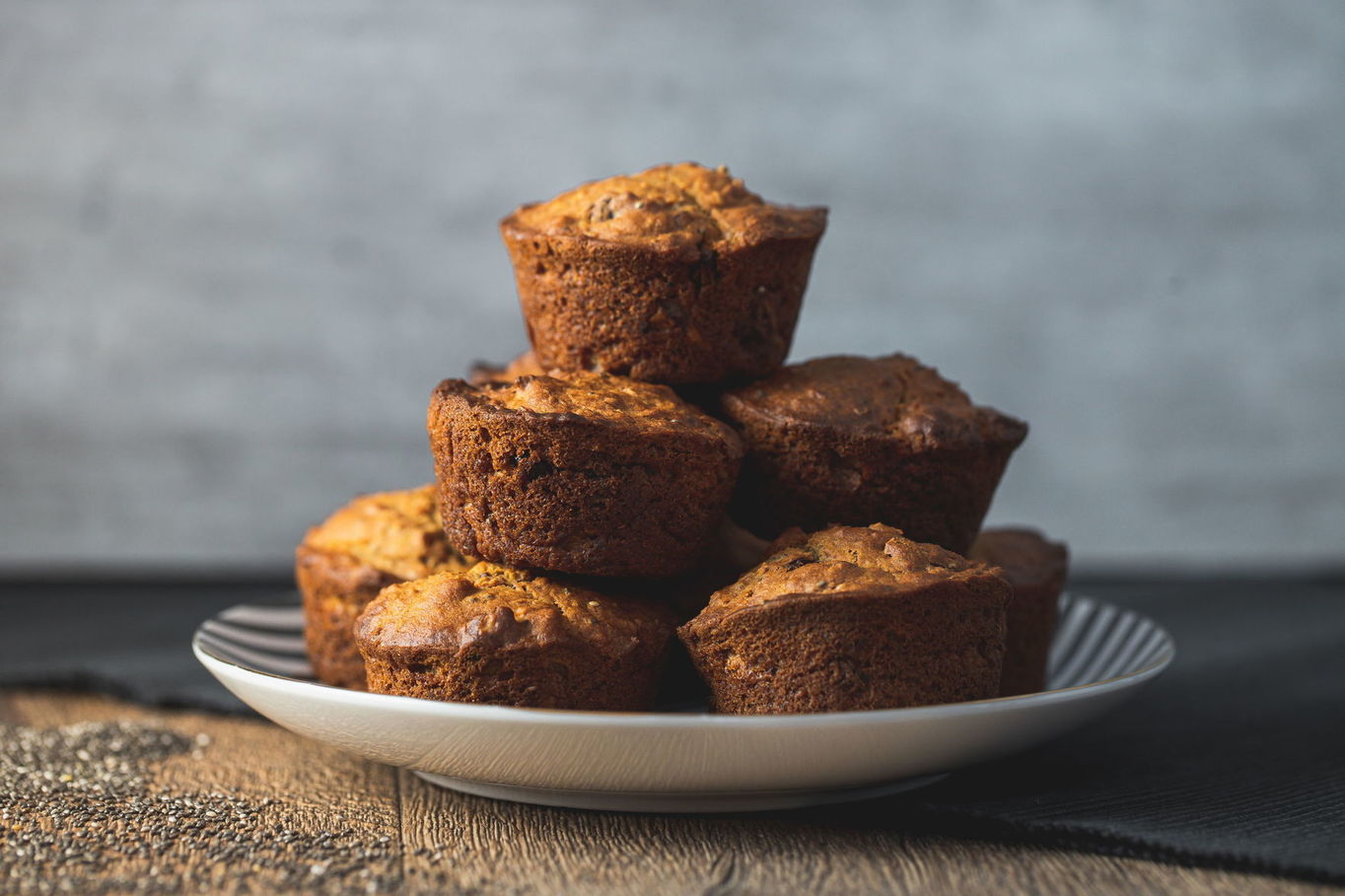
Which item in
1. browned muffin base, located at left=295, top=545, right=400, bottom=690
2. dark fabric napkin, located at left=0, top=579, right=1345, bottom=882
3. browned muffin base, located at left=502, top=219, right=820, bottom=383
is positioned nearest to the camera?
dark fabric napkin, located at left=0, top=579, right=1345, bottom=882

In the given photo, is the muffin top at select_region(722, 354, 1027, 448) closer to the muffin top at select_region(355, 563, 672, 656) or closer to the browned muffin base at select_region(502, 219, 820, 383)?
the browned muffin base at select_region(502, 219, 820, 383)

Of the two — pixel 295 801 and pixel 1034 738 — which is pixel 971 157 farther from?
pixel 295 801

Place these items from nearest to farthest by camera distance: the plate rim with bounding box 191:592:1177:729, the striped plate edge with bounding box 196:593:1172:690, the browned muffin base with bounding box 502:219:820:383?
the plate rim with bounding box 191:592:1177:729 → the browned muffin base with bounding box 502:219:820:383 → the striped plate edge with bounding box 196:593:1172:690

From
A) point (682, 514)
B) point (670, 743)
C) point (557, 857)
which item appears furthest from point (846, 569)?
point (557, 857)

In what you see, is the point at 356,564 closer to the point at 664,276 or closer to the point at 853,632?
the point at 664,276

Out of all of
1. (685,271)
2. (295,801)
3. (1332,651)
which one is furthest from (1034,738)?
(1332,651)

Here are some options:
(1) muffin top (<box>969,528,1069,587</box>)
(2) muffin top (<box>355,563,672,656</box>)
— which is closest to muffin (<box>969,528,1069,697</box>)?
(1) muffin top (<box>969,528,1069,587</box>)
